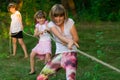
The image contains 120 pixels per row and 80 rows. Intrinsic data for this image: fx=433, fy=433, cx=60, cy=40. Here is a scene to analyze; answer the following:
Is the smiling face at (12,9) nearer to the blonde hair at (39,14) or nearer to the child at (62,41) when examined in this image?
the blonde hair at (39,14)

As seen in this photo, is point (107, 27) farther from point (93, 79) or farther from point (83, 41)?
point (93, 79)

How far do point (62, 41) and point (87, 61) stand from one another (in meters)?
3.98

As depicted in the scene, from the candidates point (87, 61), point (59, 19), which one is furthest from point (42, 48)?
point (59, 19)

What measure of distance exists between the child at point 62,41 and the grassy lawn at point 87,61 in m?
1.29

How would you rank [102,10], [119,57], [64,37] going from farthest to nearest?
[102,10], [119,57], [64,37]

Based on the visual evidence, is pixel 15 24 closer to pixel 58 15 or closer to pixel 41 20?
pixel 41 20

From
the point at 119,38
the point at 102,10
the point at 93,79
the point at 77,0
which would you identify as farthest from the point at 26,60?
the point at 77,0

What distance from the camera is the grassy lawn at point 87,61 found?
7699 mm

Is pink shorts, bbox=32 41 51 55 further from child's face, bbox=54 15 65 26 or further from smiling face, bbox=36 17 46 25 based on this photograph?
child's face, bbox=54 15 65 26

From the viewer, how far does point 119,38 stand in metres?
13.2

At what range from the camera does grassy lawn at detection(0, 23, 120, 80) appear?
25.3ft

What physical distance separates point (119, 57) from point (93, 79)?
282 centimetres

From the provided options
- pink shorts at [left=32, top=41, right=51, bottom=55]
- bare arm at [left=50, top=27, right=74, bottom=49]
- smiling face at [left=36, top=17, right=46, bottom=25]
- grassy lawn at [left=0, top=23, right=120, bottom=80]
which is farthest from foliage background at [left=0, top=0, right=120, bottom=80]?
bare arm at [left=50, top=27, right=74, bottom=49]

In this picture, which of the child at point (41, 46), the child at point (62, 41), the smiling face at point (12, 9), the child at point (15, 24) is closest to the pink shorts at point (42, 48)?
the child at point (41, 46)
